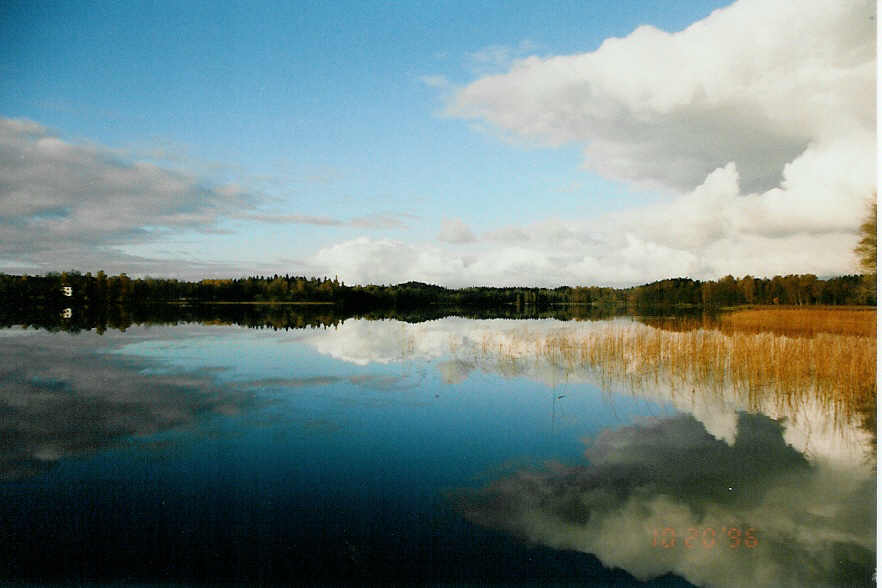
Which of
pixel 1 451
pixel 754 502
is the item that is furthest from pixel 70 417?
pixel 754 502

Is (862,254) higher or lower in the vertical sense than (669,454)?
higher

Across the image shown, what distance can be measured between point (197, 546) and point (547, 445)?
663 cm

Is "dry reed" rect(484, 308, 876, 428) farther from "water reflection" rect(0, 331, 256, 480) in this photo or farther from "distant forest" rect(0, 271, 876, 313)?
"distant forest" rect(0, 271, 876, 313)

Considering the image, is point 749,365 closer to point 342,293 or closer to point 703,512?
point 703,512

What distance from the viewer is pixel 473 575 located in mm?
6012

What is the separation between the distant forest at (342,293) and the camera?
230 ft

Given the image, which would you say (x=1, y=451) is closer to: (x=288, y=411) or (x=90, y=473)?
(x=90, y=473)
